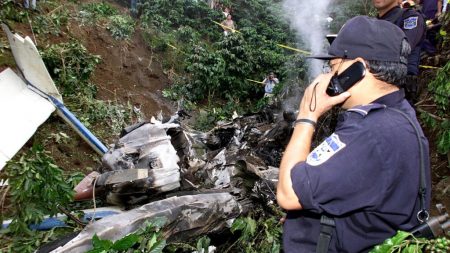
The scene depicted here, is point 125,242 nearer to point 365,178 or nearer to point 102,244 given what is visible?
point 102,244

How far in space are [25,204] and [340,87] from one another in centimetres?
203

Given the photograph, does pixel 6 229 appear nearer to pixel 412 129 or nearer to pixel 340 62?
pixel 340 62

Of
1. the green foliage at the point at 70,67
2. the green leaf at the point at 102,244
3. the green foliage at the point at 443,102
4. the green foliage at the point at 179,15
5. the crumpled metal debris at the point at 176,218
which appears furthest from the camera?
the green foliage at the point at 179,15

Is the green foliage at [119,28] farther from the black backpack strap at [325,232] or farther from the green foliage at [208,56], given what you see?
the black backpack strap at [325,232]

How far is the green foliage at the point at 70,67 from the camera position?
625 centimetres

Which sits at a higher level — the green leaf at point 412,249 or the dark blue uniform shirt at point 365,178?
the dark blue uniform shirt at point 365,178

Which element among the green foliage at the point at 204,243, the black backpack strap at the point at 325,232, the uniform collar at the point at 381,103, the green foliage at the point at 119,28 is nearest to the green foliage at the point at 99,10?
the green foliage at the point at 119,28

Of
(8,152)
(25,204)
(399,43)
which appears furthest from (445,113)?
(8,152)

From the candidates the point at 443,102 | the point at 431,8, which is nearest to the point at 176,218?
the point at 443,102

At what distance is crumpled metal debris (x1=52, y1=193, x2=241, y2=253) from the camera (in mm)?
2156

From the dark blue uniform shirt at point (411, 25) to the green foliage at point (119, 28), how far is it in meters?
7.64

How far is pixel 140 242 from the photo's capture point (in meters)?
2.04

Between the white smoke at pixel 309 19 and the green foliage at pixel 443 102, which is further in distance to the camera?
the white smoke at pixel 309 19

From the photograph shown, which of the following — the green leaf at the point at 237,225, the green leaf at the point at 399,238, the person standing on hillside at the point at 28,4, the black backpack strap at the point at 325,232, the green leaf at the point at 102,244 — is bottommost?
the green leaf at the point at 237,225
